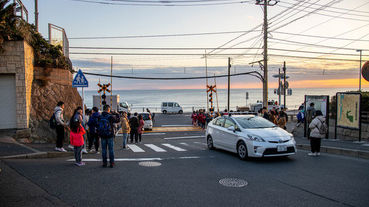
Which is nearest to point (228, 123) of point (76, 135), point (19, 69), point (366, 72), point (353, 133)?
point (366, 72)

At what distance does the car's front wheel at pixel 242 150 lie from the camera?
8967 mm

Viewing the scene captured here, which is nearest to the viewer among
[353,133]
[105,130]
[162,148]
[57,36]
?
[105,130]

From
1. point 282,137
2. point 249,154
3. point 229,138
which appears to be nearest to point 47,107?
point 229,138

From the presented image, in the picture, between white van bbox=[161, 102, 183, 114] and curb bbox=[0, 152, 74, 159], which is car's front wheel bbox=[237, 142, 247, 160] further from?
white van bbox=[161, 102, 183, 114]

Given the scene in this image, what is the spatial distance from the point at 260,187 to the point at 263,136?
296cm

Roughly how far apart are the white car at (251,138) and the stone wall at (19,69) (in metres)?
7.98

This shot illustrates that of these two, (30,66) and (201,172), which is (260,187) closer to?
(201,172)

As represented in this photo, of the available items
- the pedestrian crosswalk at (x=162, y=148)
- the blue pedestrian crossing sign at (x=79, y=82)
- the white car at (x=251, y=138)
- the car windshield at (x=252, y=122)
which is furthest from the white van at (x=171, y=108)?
the car windshield at (x=252, y=122)

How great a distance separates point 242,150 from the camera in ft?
29.9

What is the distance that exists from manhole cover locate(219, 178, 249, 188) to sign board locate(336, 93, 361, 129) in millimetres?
9281

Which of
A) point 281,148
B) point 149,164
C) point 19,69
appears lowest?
point 149,164

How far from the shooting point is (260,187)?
5.94m

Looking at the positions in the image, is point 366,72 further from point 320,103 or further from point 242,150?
point 242,150

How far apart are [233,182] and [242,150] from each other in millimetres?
2928
